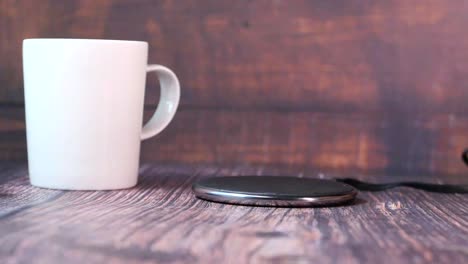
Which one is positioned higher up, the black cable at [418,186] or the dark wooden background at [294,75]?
the dark wooden background at [294,75]

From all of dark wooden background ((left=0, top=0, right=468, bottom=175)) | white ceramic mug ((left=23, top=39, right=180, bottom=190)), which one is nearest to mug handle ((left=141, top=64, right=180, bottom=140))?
white ceramic mug ((left=23, top=39, right=180, bottom=190))

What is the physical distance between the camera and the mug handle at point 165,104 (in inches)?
30.7

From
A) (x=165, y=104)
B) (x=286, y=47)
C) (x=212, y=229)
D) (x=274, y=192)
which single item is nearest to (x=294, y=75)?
(x=286, y=47)

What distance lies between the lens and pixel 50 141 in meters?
0.69

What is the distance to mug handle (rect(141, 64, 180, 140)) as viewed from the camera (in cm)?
78

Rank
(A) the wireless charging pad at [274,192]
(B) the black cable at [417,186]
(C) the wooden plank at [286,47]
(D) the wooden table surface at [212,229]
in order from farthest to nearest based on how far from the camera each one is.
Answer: (C) the wooden plank at [286,47]
(B) the black cable at [417,186]
(A) the wireless charging pad at [274,192]
(D) the wooden table surface at [212,229]

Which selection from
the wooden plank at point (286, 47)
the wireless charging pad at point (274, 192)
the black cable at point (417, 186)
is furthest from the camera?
the wooden plank at point (286, 47)

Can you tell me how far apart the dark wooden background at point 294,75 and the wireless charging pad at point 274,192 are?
0.83 ft

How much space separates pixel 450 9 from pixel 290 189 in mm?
410

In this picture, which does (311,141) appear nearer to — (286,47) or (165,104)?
(286,47)

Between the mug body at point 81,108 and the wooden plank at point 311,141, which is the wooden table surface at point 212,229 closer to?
the mug body at point 81,108

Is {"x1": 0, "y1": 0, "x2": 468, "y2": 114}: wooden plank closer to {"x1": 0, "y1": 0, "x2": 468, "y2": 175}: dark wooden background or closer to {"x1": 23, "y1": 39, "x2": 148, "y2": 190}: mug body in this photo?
{"x1": 0, "y1": 0, "x2": 468, "y2": 175}: dark wooden background

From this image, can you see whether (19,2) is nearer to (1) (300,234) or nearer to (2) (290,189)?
(2) (290,189)

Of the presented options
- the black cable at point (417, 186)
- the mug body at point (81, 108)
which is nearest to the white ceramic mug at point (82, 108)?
the mug body at point (81, 108)
